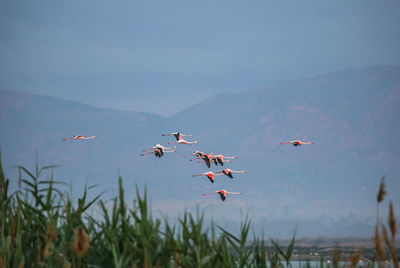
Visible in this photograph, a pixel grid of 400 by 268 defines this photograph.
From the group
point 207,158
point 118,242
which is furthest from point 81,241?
point 207,158

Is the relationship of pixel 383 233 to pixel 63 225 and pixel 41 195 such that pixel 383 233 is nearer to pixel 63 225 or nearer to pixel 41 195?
pixel 63 225

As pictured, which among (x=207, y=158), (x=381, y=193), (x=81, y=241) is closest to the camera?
(x=381, y=193)

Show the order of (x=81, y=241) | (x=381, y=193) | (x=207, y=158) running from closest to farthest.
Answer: (x=381, y=193)
(x=81, y=241)
(x=207, y=158)

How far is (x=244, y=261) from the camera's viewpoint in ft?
27.1

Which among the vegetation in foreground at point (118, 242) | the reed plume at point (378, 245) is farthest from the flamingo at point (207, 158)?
the reed plume at point (378, 245)

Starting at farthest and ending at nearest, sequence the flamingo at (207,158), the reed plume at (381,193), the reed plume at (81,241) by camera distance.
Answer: the flamingo at (207,158)
the reed plume at (81,241)
the reed plume at (381,193)

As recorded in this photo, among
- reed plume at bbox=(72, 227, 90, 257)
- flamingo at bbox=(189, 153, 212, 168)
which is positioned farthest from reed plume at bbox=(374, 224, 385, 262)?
flamingo at bbox=(189, 153, 212, 168)

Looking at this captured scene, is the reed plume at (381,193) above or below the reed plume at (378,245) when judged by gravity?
above

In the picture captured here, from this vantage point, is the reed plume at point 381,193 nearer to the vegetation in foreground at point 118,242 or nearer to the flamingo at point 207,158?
the vegetation in foreground at point 118,242

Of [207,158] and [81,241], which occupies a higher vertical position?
[207,158]

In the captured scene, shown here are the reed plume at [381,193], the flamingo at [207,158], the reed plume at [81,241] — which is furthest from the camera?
the flamingo at [207,158]

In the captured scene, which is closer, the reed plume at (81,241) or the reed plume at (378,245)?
the reed plume at (378,245)

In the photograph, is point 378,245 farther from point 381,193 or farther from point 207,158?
point 207,158

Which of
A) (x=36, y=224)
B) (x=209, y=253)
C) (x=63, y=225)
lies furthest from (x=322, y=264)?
(x=36, y=224)
